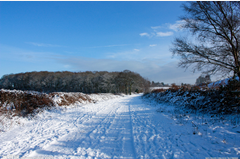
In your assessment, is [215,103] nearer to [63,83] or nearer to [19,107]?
[19,107]

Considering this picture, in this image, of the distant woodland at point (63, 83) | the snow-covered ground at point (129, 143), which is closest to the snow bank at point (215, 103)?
the snow-covered ground at point (129, 143)

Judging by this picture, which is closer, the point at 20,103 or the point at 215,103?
the point at 215,103

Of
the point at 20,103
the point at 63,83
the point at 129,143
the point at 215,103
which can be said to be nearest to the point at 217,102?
the point at 215,103

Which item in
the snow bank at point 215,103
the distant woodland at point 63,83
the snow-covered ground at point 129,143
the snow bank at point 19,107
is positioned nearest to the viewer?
the snow-covered ground at point 129,143

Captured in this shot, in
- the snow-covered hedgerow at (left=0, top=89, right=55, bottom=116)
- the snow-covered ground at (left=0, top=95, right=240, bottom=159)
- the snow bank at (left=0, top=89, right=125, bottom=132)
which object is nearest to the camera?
the snow-covered ground at (left=0, top=95, right=240, bottom=159)

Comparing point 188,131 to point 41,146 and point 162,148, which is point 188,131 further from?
point 41,146

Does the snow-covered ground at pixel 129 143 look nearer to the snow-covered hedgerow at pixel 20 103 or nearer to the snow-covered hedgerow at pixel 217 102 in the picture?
the snow-covered hedgerow at pixel 217 102

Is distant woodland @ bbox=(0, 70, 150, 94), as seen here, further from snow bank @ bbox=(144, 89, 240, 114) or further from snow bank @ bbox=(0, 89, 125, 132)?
snow bank @ bbox=(144, 89, 240, 114)

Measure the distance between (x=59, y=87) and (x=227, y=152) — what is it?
76491 mm

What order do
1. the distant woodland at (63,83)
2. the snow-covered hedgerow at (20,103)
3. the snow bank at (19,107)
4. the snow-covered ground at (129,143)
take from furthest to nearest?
the distant woodland at (63,83), the snow-covered hedgerow at (20,103), the snow bank at (19,107), the snow-covered ground at (129,143)

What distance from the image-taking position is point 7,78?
71625 millimetres

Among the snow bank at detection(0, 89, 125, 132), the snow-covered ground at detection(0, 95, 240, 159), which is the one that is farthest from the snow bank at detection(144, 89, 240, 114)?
the snow bank at detection(0, 89, 125, 132)

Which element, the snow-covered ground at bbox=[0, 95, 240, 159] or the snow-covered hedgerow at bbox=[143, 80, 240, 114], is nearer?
the snow-covered ground at bbox=[0, 95, 240, 159]

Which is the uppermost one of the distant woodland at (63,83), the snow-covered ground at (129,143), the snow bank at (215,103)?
the distant woodland at (63,83)
